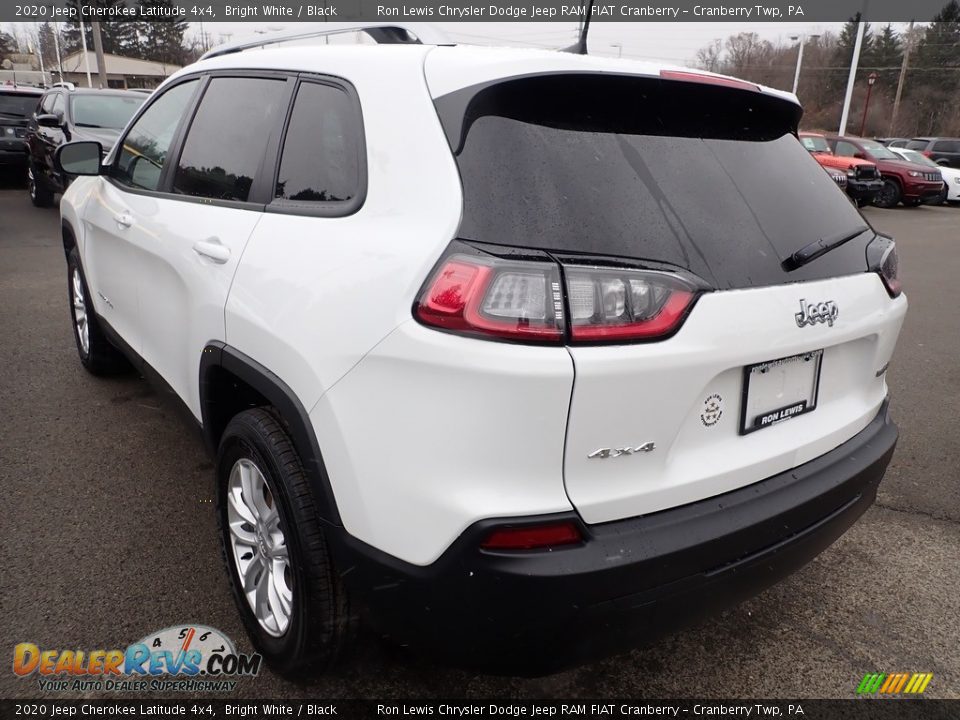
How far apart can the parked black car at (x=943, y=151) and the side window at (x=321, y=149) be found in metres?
25.1

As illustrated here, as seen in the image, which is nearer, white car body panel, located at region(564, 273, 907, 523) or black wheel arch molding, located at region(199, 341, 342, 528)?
white car body panel, located at region(564, 273, 907, 523)

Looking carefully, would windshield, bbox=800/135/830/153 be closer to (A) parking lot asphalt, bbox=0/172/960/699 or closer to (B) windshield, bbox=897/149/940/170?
(B) windshield, bbox=897/149/940/170

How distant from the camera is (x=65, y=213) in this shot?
4.30 m

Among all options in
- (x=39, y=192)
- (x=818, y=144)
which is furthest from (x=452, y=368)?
(x=818, y=144)

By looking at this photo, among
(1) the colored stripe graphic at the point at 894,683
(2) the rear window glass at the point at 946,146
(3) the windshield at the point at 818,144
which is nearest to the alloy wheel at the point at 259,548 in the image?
(1) the colored stripe graphic at the point at 894,683

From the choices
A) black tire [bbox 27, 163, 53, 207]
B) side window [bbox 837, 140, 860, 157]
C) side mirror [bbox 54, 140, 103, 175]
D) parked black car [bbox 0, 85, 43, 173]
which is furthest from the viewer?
side window [bbox 837, 140, 860, 157]

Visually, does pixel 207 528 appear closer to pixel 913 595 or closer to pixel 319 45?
pixel 319 45

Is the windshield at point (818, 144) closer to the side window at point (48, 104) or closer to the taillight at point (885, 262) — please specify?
the side window at point (48, 104)

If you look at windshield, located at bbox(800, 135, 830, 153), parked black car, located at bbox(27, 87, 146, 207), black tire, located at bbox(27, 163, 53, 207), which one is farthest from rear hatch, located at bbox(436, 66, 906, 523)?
windshield, located at bbox(800, 135, 830, 153)

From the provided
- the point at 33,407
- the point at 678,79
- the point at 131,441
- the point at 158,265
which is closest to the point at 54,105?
the point at 33,407

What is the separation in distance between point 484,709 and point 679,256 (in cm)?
138

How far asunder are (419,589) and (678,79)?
54.7 inches

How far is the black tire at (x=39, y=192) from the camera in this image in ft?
38.5

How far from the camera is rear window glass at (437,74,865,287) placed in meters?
1.55
